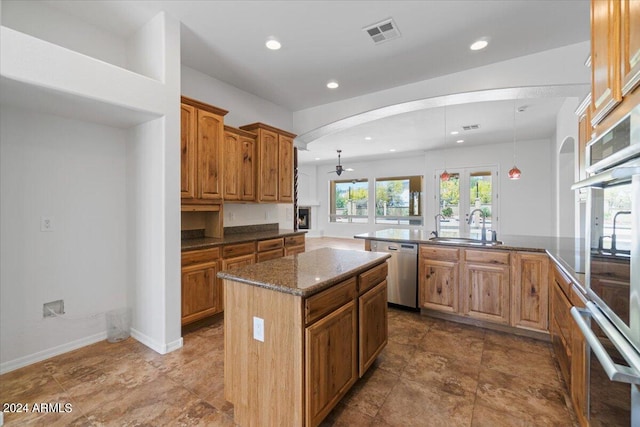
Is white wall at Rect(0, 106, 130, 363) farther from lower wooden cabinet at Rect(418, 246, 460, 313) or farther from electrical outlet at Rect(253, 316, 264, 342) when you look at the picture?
lower wooden cabinet at Rect(418, 246, 460, 313)

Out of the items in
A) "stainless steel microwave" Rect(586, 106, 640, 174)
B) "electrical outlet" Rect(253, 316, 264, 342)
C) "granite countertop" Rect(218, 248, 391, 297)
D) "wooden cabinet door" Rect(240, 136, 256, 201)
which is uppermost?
"wooden cabinet door" Rect(240, 136, 256, 201)

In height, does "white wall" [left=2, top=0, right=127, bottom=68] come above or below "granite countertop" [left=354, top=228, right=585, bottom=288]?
above

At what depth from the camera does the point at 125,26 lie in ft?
8.77

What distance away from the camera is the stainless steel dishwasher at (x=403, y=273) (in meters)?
Result: 3.44

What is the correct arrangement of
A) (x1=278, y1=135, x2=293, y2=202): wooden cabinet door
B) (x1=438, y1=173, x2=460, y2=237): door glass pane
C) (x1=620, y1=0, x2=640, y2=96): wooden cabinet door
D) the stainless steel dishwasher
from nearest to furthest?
(x1=620, y1=0, x2=640, y2=96): wooden cabinet door
the stainless steel dishwasher
(x1=278, y1=135, x2=293, y2=202): wooden cabinet door
(x1=438, y1=173, x2=460, y2=237): door glass pane

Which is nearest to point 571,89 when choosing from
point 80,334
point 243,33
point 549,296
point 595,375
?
point 549,296

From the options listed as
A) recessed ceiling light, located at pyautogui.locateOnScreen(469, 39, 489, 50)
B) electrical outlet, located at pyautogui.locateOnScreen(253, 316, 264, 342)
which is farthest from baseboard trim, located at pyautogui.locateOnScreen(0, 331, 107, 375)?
recessed ceiling light, located at pyautogui.locateOnScreen(469, 39, 489, 50)

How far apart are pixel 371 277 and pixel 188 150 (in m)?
2.30

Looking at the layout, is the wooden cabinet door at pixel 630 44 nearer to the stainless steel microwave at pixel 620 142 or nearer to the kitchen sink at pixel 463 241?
the stainless steel microwave at pixel 620 142

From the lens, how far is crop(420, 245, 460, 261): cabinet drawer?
313cm

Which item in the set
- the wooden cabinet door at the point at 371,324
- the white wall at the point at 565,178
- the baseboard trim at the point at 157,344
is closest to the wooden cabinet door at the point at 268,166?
the baseboard trim at the point at 157,344

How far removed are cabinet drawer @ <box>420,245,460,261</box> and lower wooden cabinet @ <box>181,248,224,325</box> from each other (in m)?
2.39

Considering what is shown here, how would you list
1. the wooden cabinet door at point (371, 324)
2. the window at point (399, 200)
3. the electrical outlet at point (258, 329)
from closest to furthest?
the electrical outlet at point (258, 329) → the wooden cabinet door at point (371, 324) → the window at point (399, 200)

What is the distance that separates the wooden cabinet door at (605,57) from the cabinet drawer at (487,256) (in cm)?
184
